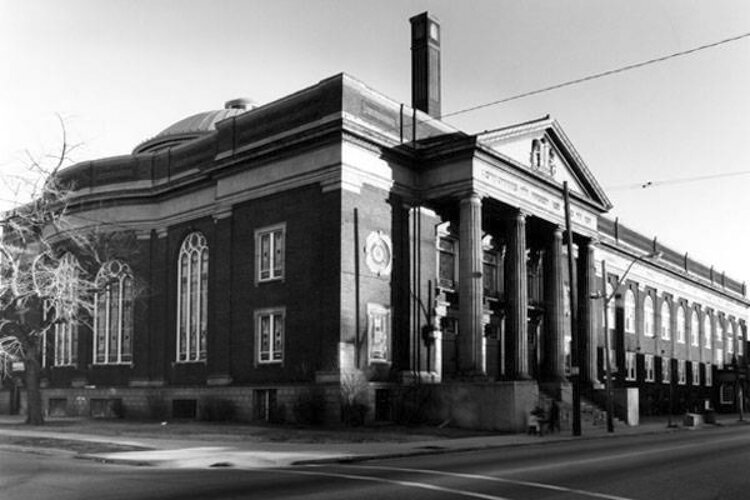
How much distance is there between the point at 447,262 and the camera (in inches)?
1681

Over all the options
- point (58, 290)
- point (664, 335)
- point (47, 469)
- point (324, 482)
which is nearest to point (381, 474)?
point (324, 482)

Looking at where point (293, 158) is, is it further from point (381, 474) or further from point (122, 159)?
point (381, 474)

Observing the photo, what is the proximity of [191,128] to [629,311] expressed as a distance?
3723 centimetres

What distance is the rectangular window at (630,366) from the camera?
214ft

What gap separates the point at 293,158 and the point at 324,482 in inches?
954

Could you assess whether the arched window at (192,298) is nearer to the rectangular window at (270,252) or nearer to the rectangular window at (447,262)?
the rectangular window at (270,252)

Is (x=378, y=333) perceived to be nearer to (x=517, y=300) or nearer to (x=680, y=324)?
(x=517, y=300)

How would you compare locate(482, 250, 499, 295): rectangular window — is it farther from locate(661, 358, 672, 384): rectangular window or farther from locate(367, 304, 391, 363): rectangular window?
locate(661, 358, 672, 384): rectangular window

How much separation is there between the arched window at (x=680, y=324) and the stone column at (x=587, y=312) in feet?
104

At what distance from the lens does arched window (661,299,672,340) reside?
74000 millimetres

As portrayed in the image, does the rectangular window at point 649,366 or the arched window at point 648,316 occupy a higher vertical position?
the arched window at point 648,316

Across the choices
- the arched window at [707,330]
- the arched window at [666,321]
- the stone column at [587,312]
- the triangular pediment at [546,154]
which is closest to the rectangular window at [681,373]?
the arched window at [666,321]

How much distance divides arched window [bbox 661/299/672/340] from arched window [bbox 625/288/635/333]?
6.42m

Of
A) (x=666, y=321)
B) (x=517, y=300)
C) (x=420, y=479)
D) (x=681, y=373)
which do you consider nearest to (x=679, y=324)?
(x=666, y=321)
